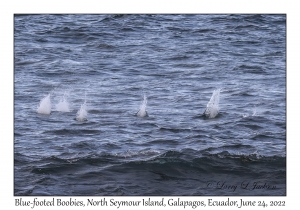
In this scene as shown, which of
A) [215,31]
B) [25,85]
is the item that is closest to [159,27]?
[215,31]

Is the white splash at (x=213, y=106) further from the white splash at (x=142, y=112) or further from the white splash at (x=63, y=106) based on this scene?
the white splash at (x=63, y=106)

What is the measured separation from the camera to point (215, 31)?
33.7 meters

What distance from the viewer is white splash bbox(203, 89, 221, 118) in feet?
71.9

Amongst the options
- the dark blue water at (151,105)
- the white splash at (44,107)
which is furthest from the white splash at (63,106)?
the white splash at (44,107)

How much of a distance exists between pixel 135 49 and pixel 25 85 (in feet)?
22.7

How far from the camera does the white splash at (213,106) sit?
21906 mm

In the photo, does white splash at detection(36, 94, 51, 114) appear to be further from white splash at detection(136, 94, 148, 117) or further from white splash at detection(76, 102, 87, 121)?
white splash at detection(136, 94, 148, 117)

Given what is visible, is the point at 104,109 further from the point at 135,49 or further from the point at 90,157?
the point at 135,49

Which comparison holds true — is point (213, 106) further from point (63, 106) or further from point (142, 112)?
point (63, 106)

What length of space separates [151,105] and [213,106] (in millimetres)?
2363

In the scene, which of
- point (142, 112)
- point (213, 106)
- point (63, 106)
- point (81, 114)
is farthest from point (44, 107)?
point (213, 106)

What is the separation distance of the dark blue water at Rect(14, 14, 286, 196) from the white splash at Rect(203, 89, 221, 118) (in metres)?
0.22

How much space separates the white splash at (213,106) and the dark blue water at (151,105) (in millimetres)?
222

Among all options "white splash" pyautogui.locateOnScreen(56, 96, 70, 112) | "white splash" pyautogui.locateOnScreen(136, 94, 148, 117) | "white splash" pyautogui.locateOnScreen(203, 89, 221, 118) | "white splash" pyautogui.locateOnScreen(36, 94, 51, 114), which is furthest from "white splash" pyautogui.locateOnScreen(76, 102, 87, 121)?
"white splash" pyautogui.locateOnScreen(203, 89, 221, 118)
